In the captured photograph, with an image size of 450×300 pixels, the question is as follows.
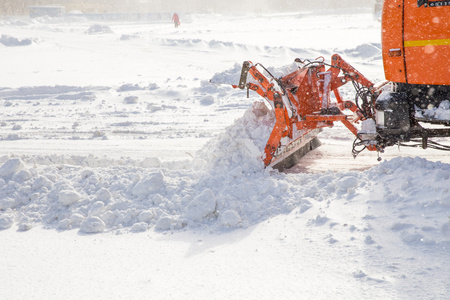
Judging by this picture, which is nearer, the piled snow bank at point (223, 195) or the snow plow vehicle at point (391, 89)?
the piled snow bank at point (223, 195)

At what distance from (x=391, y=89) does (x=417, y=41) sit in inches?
27.3

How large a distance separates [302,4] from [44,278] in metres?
57.8

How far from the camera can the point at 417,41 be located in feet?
13.8

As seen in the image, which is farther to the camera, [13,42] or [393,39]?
[13,42]

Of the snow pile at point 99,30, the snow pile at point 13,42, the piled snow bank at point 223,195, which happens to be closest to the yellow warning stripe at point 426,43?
the piled snow bank at point 223,195

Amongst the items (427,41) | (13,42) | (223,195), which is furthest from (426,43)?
(13,42)

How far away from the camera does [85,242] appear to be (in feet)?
13.8

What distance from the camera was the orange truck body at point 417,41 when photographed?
4039mm

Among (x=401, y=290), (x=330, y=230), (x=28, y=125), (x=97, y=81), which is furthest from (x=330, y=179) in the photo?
(x=97, y=81)

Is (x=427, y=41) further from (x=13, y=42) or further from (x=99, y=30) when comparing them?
(x=99, y=30)

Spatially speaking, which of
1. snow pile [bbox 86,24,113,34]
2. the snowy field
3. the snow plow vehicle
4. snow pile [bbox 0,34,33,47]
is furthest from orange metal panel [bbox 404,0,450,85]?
snow pile [bbox 86,24,113,34]

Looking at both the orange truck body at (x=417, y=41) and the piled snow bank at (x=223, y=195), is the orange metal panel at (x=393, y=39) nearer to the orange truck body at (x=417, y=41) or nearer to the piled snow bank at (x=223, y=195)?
the orange truck body at (x=417, y=41)

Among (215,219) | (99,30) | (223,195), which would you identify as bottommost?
(215,219)

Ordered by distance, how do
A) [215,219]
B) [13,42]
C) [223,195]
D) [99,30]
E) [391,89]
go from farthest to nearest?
[99,30]
[13,42]
[391,89]
[223,195]
[215,219]
